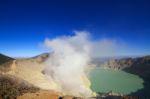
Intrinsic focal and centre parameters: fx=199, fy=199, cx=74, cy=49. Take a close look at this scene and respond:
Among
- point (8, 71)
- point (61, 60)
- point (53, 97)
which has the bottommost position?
point (53, 97)

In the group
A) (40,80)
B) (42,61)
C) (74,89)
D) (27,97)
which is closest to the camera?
(27,97)

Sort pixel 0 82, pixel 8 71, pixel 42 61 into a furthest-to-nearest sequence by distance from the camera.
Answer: pixel 42 61 → pixel 8 71 → pixel 0 82

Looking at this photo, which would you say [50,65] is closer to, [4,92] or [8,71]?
[8,71]

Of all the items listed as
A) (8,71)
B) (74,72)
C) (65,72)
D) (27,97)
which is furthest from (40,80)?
(27,97)

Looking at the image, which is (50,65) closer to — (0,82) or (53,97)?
(0,82)

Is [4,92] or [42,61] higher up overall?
[42,61]

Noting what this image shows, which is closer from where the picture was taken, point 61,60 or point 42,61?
point 61,60

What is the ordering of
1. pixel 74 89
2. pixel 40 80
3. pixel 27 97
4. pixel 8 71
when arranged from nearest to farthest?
pixel 27 97 → pixel 8 71 → pixel 40 80 → pixel 74 89

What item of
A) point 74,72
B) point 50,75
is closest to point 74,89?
point 50,75

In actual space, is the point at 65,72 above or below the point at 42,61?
below
